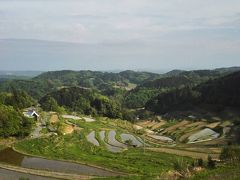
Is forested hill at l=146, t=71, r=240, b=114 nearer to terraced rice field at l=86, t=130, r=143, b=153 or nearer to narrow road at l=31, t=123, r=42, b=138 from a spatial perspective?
terraced rice field at l=86, t=130, r=143, b=153

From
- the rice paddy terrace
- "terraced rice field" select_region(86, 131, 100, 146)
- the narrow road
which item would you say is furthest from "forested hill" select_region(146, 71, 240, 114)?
the narrow road

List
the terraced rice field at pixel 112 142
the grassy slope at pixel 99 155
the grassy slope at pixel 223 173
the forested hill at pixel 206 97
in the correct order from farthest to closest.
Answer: the forested hill at pixel 206 97, the terraced rice field at pixel 112 142, the grassy slope at pixel 99 155, the grassy slope at pixel 223 173

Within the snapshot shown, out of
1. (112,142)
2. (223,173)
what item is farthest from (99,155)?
(223,173)

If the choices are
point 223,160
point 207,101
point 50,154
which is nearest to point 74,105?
point 207,101

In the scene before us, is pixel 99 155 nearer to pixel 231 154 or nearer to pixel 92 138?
pixel 92 138

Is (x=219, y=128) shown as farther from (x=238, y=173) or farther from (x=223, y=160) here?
(x=238, y=173)

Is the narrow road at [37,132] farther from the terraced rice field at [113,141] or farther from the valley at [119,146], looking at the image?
the terraced rice field at [113,141]

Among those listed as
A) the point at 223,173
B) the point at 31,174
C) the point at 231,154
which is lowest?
the point at 31,174

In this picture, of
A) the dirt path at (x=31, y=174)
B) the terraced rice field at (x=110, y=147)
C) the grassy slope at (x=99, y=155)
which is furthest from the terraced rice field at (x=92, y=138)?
the dirt path at (x=31, y=174)
